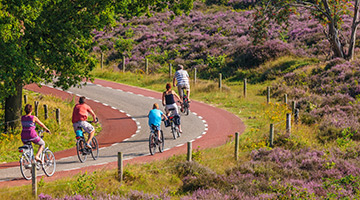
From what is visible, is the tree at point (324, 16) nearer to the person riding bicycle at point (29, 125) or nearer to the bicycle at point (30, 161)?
the bicycle at point (30, 161)

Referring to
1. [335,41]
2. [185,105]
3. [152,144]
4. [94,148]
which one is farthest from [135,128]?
[335,41]

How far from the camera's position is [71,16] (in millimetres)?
18797

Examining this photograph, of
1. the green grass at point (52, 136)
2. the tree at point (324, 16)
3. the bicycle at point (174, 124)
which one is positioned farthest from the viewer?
the tree at point (324, 16)

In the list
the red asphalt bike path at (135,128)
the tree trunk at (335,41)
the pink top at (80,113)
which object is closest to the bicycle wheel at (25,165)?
the red asphalt bike path at (135,128)

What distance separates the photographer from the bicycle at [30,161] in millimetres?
13688

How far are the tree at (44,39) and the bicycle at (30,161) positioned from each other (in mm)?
3507

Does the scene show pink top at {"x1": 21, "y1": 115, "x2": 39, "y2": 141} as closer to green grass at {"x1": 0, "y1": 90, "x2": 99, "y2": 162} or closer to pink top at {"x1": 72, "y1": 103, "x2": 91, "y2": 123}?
pink top at {"x1": 72, "y1": 103, "x2": 91, "y2": 123}

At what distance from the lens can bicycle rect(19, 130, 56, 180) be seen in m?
13.7

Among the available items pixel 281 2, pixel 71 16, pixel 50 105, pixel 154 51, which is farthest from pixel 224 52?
pixel 71 16

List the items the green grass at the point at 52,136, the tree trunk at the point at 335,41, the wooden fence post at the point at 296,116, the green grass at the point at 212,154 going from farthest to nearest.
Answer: the tree trunk at the point at 335,41 → the wooden fence post at the point at 296,116 → the green grass at the point at 52,136 → the green grass at the point at 212,154

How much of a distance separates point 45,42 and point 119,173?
7.47 m

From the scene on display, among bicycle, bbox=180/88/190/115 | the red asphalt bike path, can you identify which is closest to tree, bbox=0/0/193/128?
the red asphalt bike path

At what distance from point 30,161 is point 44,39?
20.7 ft

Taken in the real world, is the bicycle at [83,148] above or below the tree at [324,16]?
below
